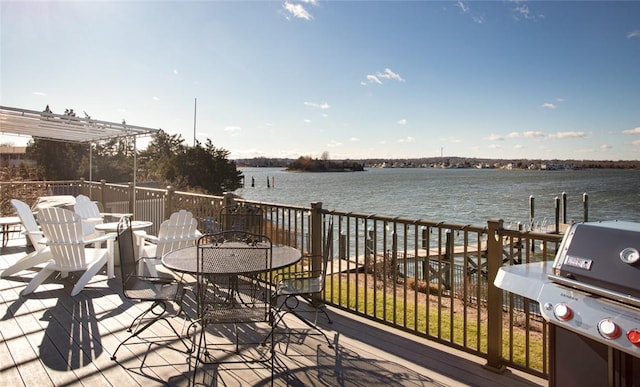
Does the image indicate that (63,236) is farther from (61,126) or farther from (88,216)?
(61,126)

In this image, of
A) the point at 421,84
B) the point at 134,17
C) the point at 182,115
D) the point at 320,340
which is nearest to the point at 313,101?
the point at 421,84

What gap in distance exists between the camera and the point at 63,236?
4473 millimetres

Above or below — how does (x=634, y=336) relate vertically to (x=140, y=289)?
above

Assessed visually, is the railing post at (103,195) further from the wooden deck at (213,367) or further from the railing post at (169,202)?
the wooden deck at (213,367)

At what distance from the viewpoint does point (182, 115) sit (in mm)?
38188

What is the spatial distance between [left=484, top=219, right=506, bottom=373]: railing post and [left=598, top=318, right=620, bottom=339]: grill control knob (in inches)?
48.8

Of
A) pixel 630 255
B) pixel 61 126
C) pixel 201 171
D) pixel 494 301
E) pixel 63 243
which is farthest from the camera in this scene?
pixel 201 171

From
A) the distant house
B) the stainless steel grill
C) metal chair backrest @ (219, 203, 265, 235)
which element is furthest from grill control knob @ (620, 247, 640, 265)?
the distant house

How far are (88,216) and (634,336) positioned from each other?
727cm

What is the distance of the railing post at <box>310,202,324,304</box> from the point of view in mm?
4059

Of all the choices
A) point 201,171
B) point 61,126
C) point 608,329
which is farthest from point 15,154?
point 608,329

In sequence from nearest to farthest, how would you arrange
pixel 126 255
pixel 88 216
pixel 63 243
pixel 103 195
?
pixel 126 255 < pixel 63 243 < pixel 88 216 < pixel 103 195

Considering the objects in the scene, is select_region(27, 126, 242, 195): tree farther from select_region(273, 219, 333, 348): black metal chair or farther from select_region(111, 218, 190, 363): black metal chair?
select_region(273, 219, 333, 348): black metal chair

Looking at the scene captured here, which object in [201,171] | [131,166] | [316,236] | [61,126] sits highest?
[131,166]
